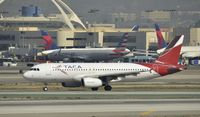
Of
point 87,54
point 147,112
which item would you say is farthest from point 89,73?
point 87,54

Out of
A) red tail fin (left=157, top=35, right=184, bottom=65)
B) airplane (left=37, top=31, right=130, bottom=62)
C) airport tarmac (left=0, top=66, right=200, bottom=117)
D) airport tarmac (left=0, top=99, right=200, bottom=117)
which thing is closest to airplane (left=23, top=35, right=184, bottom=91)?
red tail fin (left=157, top=35, right=184, bottom=65)

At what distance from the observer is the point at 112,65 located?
80062 mm

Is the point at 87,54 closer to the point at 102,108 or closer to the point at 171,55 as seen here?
the point at 171,55

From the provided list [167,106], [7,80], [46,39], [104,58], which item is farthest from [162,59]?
[46,39]

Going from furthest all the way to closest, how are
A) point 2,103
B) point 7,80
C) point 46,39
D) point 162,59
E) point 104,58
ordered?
1. point 46,39
2. point 104,58
3. point 7,80
4. point 162,59
5. point 2,103

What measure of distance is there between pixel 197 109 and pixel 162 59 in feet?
111

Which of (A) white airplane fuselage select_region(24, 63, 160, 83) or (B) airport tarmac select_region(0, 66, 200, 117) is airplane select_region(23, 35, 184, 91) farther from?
(B) airport tarmac select_region(0, 66, 200, 117)

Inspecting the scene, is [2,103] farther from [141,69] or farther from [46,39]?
[46,39]

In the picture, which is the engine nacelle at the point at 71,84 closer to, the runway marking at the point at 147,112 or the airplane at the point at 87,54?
the runway marking at the point at 147,112

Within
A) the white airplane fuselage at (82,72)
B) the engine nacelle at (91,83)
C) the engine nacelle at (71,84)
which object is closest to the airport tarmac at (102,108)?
the engine nacelle at (91,83)

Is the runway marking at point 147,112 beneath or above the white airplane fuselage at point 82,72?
beneath

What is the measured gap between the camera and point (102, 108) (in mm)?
51219

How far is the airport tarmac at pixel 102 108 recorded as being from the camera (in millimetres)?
47562

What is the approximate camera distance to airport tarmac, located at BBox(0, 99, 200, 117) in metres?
47.6
